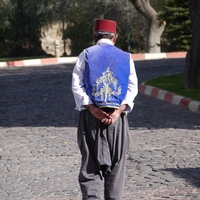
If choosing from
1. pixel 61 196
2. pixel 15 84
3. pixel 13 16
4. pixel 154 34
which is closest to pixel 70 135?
pixel 61 196

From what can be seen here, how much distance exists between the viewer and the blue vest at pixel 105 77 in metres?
5.24

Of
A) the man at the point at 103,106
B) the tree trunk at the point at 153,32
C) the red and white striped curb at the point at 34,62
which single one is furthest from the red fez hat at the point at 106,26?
the tree trunk at the point at 153,32

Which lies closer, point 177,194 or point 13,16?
point 177,194

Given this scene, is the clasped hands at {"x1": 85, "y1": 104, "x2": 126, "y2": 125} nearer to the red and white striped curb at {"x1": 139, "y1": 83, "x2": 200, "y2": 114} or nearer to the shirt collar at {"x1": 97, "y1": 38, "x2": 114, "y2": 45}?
the shirt collar at {"x1": 97, "y1": 38, "x2": 114, "y2": 45}

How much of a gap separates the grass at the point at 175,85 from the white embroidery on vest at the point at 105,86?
25.8ft

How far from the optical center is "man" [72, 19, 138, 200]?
5250 millimetres

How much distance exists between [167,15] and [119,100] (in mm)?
23772

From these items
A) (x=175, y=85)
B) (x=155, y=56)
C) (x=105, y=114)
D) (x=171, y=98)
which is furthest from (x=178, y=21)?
(x=105, y=114)

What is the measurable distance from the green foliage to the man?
65.1ft

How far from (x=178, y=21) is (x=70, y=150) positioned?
20.4 meters

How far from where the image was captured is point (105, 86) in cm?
522

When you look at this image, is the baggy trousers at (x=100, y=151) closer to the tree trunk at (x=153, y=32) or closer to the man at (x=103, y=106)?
the man at (x=103, y=106)

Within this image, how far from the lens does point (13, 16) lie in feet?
132

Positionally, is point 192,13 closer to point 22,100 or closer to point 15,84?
point 22,100
